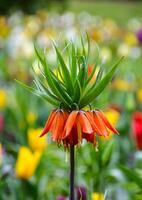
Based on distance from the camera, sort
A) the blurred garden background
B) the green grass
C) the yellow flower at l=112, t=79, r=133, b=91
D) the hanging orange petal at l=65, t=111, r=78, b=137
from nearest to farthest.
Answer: the hanging orange petal at l=65, t=111, r=78, b=137 < the blurred garden background < the yellow flower at l=112, t=79, r=133, b=91 < the green grass

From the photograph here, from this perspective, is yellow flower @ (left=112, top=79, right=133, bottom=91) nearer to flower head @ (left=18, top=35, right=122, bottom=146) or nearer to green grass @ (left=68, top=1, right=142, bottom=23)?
flower head @ (left=18, top=35, right=122, bottom=146)

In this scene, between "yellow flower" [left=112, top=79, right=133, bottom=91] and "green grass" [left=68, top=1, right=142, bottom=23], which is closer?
"yellow flower" [left=112, top=79, right=133, bottom=91]

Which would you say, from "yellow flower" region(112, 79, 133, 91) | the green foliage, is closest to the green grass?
"yellow flower" region(112, 79, 133, 91)

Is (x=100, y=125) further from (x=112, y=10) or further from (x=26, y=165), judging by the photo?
(x=112, y=10)

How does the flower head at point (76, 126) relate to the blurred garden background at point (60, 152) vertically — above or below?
above

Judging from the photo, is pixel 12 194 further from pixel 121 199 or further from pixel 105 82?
pixel 105 82

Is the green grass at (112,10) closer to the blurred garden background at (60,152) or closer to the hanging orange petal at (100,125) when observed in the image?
the blurred garden background at (60,152)

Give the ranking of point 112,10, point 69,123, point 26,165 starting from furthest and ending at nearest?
point 112,10 → point 26,165 → point 69,123

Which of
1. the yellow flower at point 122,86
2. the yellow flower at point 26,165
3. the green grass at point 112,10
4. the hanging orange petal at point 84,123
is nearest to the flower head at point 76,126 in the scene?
the hanging orange petal at point 84,123

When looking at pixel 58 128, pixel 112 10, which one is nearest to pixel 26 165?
pixel 58 128

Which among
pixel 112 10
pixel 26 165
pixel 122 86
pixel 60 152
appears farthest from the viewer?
pixel 112 10

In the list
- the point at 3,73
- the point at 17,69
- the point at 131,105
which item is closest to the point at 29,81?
the point at 3,73

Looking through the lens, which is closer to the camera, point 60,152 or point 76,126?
point 76,126
